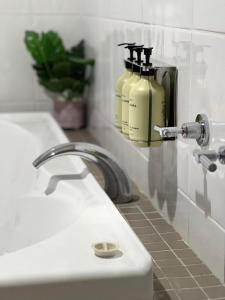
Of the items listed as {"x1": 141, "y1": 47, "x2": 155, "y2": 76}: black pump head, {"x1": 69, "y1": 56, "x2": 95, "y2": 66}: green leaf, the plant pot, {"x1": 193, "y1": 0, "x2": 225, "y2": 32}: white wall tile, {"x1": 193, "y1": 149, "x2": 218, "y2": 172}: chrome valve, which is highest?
{"x1": 193, "y1": 0, "x2": 225, "y2": 32}: white wall tile

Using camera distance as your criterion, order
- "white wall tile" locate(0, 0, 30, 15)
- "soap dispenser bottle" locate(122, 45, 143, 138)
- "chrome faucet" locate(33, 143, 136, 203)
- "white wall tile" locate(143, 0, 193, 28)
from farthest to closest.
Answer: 1. "white wall tile" locate(0, 0, 30, 15)
2. "chrome faucet" locate(33, 143, 136, 203)
3. "soap dispenser bottle" locate(122, 45, 143, 138)
4. "white wall tile" locate(143, 0, 193, 28)

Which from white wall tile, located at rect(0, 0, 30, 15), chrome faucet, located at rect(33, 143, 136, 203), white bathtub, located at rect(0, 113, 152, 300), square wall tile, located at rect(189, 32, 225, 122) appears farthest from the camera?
white wall tile, located at rect(0, 0, 30, 15)

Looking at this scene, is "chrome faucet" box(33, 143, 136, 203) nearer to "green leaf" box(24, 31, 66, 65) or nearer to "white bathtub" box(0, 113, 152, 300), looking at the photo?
"white bathtub" box(0, 113, 152, 300)

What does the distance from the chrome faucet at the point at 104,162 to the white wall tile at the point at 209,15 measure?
1.41 feet

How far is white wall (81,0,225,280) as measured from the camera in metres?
0.91

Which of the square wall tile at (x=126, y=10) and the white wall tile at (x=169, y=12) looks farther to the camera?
the square wall tile at (x=126, y=10)

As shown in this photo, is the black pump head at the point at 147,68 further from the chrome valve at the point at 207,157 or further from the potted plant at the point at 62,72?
the potted plant at the point at 62,72

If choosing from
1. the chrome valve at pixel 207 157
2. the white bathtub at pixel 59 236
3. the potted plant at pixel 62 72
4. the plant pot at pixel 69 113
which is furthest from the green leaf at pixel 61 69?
the chrome valve at pixel 207 157

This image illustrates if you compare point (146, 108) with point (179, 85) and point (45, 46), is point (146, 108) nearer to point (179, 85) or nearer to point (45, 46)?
point (179, 85)

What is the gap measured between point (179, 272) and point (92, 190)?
0.31 meters

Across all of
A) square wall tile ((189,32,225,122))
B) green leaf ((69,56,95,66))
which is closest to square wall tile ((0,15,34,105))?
green leaf ((69,56,95,66))

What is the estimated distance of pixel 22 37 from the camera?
2148 millimetres

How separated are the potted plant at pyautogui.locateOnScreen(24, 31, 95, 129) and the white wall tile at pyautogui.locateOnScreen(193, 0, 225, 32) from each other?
1.06 metres

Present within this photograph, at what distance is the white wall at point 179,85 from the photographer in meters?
0.92
